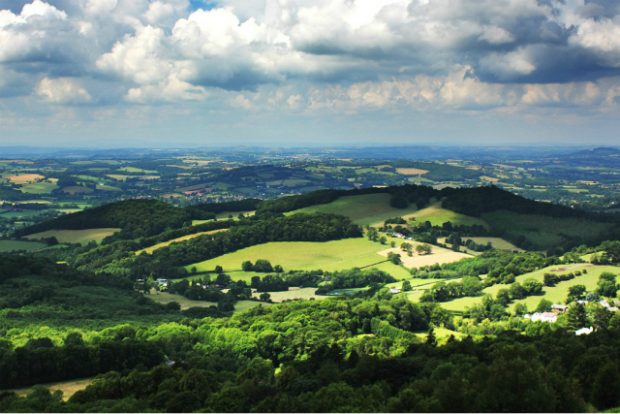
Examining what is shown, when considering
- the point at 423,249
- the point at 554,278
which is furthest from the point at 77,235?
the point at 554,278

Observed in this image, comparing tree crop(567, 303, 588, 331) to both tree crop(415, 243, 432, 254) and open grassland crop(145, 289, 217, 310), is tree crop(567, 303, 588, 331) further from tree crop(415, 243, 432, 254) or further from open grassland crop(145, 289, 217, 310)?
tree crop(415, 243, 432, 254)

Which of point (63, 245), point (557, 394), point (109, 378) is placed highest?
point (557, 394)

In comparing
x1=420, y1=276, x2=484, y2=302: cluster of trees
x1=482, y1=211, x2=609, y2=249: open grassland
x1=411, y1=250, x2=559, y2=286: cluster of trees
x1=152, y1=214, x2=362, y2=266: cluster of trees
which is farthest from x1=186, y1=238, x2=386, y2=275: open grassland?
x1=482, y1=211, x2=609, y2=249: open grassland

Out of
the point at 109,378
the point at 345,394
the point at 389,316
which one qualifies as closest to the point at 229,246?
the point at 389,316

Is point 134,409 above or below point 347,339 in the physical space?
above

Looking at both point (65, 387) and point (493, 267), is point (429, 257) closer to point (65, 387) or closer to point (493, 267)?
point (493, 267)

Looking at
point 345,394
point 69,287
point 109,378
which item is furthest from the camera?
point 69,287

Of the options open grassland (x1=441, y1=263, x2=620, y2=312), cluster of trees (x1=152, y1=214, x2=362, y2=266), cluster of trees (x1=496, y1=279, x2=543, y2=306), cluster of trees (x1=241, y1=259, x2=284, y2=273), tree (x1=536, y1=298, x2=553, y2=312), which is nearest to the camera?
tree (x1=536, y1=298, x2=553, y2=312)

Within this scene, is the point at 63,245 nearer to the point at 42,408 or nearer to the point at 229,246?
the point at 229,246
